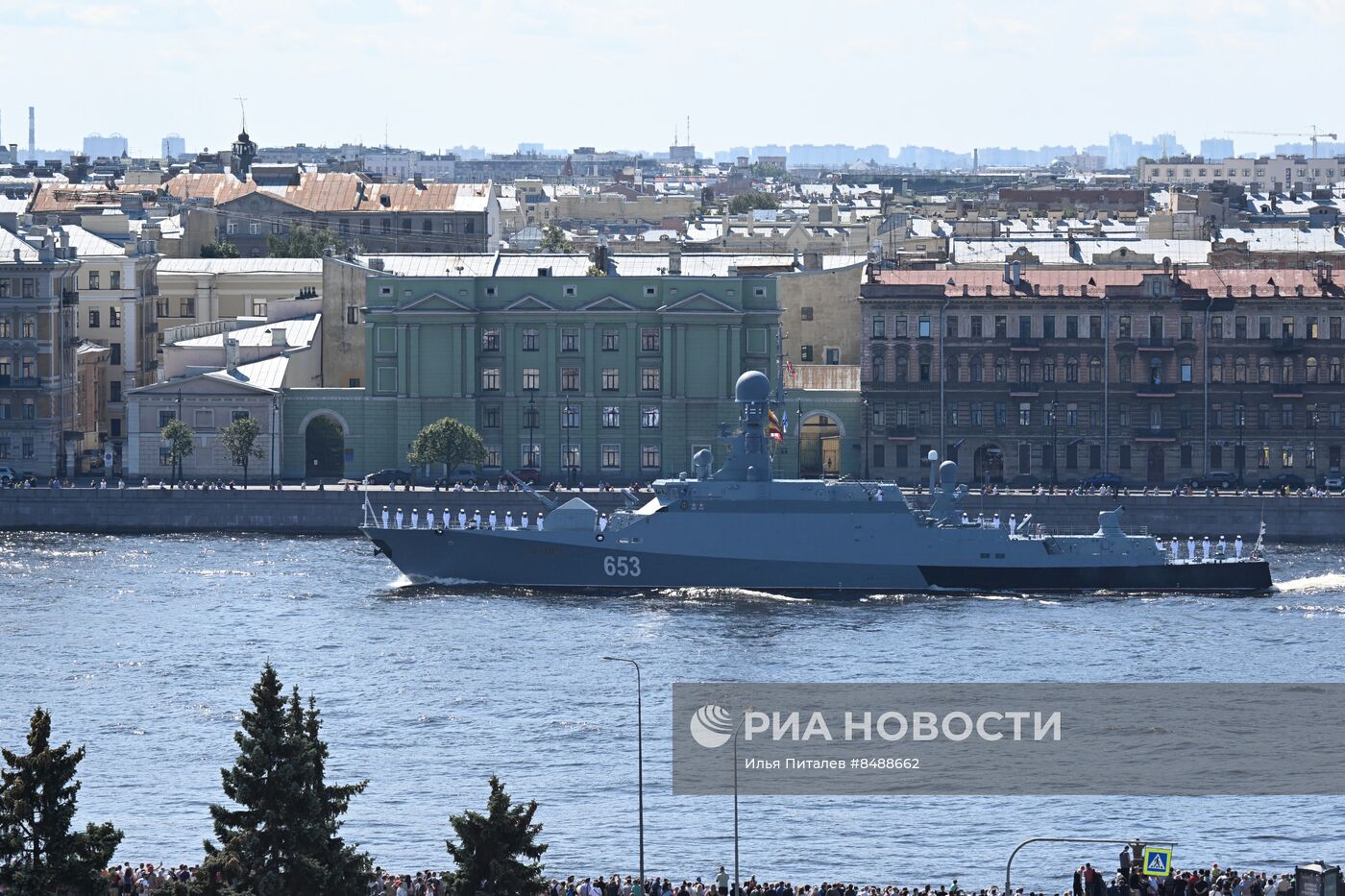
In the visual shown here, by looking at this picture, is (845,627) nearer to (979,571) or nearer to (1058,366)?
(979,571)

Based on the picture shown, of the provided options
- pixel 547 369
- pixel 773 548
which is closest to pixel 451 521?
pixel 547 369

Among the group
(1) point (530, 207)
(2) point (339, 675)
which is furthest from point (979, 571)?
(1) point (530, 207)

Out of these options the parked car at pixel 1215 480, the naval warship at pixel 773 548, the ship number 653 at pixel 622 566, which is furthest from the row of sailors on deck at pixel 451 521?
the parked car at pixel 1215 480

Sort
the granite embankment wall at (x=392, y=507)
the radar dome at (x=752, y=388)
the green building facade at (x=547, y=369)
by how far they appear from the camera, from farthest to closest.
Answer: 1. the green building facade at (x=547, y=369)
2. the granite embankment wall at (x=392, y=507)
3. the radar dome at (x=752, y=388)

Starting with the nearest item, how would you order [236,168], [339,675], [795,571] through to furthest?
1. [339,675]
2. [795,571]
3. [236,168]

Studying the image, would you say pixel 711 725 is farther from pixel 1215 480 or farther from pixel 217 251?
pixel 217 251

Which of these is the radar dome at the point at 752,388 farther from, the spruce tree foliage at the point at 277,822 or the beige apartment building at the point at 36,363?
the spruce tree foliage at the point at 277,822

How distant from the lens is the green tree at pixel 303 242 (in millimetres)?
138250

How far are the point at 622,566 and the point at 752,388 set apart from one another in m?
5.99

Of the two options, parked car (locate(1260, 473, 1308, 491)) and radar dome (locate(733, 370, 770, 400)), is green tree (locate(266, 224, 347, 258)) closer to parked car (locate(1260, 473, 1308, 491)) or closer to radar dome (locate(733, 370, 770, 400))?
parked car (locate(1260, 473, 1308, 491))

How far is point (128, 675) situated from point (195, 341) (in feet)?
125

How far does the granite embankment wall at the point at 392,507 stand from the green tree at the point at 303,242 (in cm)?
4002

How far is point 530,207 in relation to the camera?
197625 mm

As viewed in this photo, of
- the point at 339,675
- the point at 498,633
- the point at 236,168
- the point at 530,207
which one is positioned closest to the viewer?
the point at 339,675
